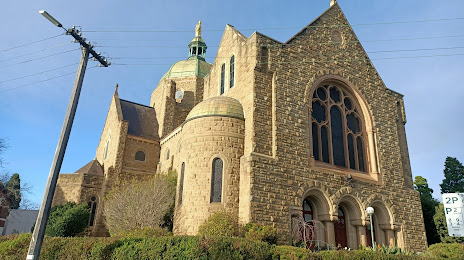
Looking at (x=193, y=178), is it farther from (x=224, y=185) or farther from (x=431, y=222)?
(x=431, y=222)

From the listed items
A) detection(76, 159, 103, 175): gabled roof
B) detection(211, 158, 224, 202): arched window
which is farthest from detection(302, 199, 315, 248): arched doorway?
detection(76, 159, 103, 175): gabled roof

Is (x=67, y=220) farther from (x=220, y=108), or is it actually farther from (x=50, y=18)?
(x=50, y=18)

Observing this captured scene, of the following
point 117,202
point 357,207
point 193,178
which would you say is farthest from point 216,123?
point 357,207

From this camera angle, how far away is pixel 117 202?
2130 cm

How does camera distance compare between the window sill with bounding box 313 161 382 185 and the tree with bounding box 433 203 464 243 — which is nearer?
the window sill with bounding box 313 161 382 185

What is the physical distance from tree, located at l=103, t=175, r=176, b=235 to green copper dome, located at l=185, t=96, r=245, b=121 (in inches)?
196

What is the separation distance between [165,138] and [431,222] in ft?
70.3

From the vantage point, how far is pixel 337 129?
22781 millimetres

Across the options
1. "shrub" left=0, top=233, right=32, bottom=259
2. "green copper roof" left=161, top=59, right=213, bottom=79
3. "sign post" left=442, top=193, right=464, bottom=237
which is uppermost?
"green copper roof" left=161, top=59, right=213, bottom=79

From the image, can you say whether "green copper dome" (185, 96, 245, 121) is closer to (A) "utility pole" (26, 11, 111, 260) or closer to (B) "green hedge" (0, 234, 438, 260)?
(A) "utility pole" (26, 11, 111, 260)

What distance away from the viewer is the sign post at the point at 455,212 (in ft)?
34.5

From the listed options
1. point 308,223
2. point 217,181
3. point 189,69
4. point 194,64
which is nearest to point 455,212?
point 308,223

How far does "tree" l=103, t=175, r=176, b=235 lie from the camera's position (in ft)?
64.4

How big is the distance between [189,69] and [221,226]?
83.0ft
